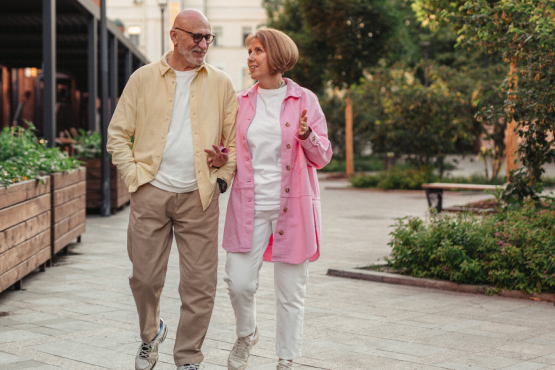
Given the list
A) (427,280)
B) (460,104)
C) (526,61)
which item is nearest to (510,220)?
(427,280)

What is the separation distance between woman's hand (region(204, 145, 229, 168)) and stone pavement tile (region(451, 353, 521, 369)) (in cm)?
181

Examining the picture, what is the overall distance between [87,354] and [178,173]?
4.46 feet

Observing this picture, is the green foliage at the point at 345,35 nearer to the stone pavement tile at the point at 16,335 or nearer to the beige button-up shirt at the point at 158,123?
the stone pavement tile at the point at 16,335

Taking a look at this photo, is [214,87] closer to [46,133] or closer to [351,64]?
[46,133]

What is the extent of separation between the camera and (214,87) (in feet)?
13.3

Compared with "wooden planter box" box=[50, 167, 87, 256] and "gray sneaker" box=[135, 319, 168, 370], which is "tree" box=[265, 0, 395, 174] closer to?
"wooden planter box" box=[50, 167, 87, 256]

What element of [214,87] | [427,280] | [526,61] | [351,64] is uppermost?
[351,64]

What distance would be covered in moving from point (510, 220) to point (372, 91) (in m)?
17.0

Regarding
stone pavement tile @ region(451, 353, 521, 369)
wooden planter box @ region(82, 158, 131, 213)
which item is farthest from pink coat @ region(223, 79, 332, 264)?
wooden planter box @ region(82, 158, 131, 213)

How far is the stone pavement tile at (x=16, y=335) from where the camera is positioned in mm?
4914

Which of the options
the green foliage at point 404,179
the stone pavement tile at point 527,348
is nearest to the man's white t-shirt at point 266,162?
the stone pavement tile at point 527,348

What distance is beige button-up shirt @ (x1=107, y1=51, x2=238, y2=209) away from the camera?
395 cm

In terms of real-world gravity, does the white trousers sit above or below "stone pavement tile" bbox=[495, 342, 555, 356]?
above

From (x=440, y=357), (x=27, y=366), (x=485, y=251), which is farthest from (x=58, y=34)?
(x=440, y=357)
